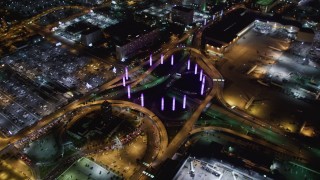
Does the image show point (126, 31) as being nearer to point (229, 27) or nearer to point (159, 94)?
point (159, 94)

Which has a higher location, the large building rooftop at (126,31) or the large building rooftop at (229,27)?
the large building rooftop at (126,31)

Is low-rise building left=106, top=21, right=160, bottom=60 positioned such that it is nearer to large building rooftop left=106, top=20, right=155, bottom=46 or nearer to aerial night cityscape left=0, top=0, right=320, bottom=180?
large building rooftop left=106, top=20, right=155, bottom=46

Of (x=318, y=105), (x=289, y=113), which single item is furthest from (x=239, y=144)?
(x=318, y=105)

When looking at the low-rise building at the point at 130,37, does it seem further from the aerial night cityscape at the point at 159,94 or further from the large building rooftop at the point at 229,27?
the large building rooftop at the point at 229,27

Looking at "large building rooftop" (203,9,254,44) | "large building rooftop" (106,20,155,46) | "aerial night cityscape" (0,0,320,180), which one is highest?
"large building rooftop" (106,20,155,46)

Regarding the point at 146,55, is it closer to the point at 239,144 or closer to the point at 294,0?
the point at 239,144

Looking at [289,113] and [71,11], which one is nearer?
[289,113]

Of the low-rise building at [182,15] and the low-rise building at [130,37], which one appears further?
the low-rise building at [182,15]

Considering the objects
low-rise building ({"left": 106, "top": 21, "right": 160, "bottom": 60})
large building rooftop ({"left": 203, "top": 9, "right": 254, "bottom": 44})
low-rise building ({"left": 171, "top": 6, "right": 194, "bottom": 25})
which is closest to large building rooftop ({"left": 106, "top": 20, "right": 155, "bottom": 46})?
low-rise building ({"left": 106, "top": 21, "right": 160, "bottom": 60})

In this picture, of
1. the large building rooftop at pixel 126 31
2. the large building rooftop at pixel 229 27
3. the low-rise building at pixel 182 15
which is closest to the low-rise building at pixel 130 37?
the large building rooftop at pixel 126 31
